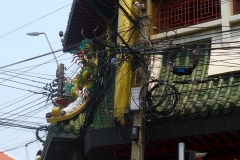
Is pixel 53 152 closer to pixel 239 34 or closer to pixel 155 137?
pixel 155 137

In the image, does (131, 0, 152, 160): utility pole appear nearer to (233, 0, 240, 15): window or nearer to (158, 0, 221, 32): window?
(158, 0, 221, 32): window

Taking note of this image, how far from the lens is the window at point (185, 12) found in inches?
563

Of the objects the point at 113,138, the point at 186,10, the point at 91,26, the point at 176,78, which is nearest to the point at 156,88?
the point at 176,78

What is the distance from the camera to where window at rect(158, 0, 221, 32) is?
14.3 m

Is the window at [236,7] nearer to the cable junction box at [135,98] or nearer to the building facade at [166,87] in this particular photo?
the building facade at [166,87]

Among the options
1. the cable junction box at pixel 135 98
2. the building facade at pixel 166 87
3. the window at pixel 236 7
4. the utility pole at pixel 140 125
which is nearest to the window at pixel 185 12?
the building facade at pixel 166 87

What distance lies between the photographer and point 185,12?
48.3 feet

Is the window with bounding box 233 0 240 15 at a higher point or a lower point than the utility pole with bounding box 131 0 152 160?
higher

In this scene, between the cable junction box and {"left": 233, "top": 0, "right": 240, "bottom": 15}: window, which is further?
{"left": 233, "top": 0, "right": 240, "bottom": 15}: window

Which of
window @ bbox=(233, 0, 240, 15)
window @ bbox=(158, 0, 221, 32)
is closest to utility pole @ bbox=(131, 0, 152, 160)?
window @ bbox=(158, 0, 221, 32)

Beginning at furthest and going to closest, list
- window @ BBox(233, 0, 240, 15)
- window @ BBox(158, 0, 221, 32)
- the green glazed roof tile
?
window @ BBox(158, 0, 221, 32) → window @ BBox(233, 0, 240, 15) → the green glazed roof tile

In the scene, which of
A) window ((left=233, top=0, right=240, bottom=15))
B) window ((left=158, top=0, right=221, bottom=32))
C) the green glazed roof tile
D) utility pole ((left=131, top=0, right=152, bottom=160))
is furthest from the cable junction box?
window ((left=233, top=0, right=240, bottom=15))

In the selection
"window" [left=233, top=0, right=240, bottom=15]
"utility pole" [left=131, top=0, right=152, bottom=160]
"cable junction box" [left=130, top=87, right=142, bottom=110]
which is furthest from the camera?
"window" [left=233, top=0, right=240, bottom=15]

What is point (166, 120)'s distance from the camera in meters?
12.8
